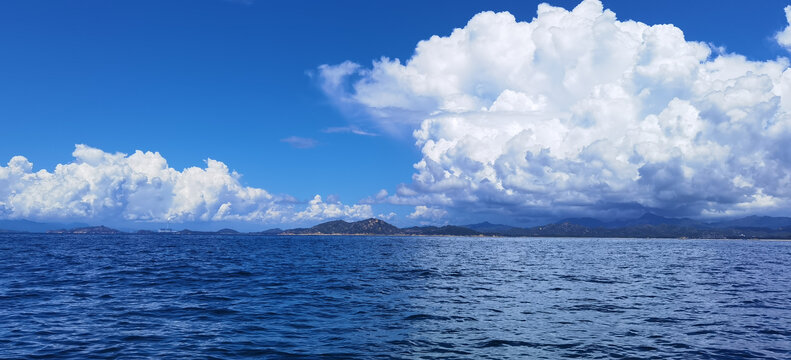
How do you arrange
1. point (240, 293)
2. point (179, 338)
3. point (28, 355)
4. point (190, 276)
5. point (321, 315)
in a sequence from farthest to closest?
point (190, 276) → point (240, 293) → point (321, 315) → point (179, 338) → point (28, 355)

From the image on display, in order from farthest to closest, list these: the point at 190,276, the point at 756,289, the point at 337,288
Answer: the point at 190,276 < the point at 756,289 < the point at 337,288

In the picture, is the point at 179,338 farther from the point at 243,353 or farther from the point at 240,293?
the point at 240,293

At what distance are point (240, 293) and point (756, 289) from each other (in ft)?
185

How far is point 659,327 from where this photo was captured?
94.2ft

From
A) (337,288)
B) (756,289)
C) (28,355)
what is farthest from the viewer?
(756,289)

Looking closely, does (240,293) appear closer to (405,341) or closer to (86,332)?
(86,332)

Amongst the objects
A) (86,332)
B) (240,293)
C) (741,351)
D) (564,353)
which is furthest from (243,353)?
(741,351)

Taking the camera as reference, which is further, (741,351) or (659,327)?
(659,327)

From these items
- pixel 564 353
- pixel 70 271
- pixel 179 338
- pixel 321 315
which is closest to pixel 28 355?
pixel 179 338

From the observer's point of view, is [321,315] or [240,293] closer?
[321,315]

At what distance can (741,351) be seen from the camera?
23.6m

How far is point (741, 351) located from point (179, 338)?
3135 cm

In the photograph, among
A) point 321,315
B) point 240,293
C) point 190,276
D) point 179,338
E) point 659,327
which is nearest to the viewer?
point 179,338

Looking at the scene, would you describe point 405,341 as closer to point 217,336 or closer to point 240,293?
point 217,336
